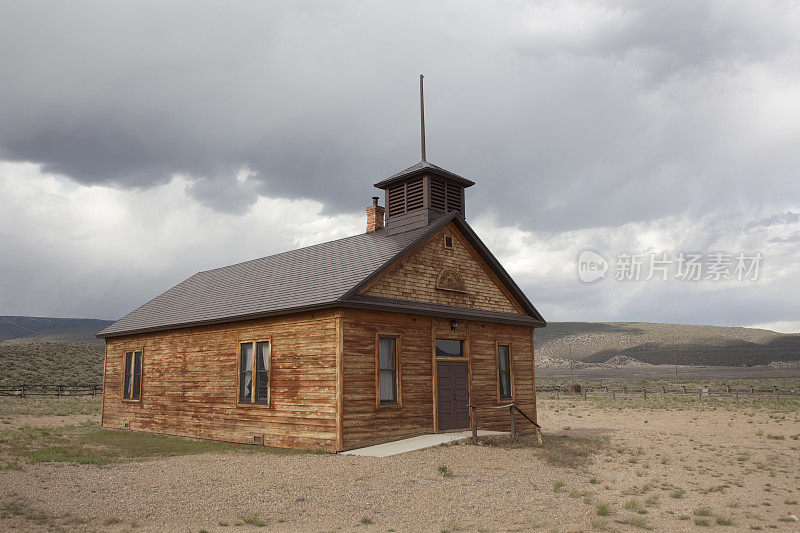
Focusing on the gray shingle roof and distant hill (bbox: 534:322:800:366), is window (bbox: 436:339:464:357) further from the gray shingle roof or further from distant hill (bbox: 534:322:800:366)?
distant hill (bbox: 534:322:800:366)

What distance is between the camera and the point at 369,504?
34.3 ft

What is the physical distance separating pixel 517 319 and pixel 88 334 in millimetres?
198702

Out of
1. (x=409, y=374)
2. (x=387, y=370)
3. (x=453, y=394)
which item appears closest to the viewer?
(x=387, y=370)

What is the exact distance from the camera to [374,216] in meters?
23.5

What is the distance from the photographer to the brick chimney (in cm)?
2347

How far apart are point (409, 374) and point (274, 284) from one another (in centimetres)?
601

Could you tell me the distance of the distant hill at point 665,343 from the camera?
112 m

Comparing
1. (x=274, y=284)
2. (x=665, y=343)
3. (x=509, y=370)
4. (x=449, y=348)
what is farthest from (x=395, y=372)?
(x=665, y=343)

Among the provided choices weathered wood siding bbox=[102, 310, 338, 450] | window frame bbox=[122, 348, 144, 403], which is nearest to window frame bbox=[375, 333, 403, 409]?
weathered wood siding bbox=[102, 310, 338, 450]

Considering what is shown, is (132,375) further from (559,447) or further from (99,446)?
(559,447)

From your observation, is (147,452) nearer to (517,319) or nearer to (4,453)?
(4,453)

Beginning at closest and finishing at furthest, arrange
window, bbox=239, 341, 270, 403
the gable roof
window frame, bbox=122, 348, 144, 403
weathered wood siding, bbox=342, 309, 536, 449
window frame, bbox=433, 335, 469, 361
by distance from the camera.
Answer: weathered wood siding, bbox=342, 309, 536, 449
the gable roof
window, bbox=239, 341, 270, 403
window frame, bbox=433, 335, 469, 361
window frame, bbox=122, 348, 144, 403

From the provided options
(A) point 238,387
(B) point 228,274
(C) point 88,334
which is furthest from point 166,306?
(C) point 88,334

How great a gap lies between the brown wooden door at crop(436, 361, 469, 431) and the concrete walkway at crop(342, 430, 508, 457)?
0.72 meters
